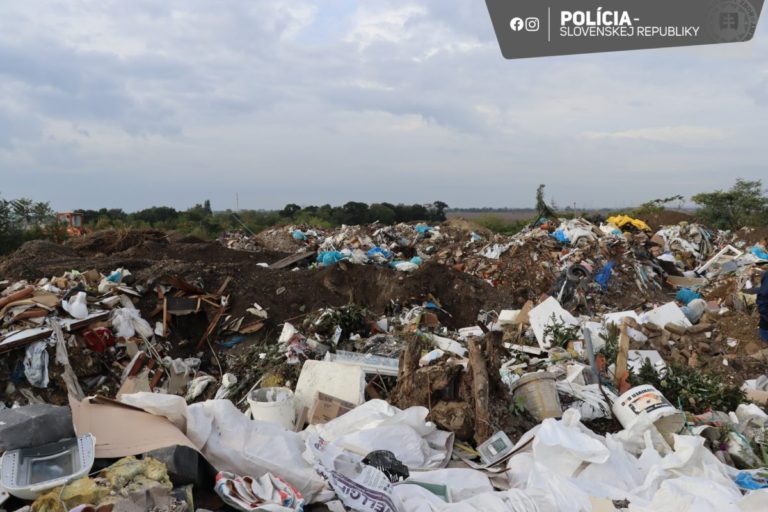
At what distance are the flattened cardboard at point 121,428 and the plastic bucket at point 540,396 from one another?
2.39 metres

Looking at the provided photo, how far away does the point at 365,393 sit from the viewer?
4484 millimetres

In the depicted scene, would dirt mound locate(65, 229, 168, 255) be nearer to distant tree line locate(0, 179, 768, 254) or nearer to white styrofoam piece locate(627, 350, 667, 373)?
distant tree line locate(0, 179, 768, 254)

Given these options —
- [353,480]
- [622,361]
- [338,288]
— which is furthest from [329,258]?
[353,480]

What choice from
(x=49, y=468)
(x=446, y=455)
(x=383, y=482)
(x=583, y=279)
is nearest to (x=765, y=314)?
(x=583, y=279)

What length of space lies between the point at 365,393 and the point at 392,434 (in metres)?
1.11

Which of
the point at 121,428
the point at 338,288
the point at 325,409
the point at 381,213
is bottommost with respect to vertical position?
the point at 325,409


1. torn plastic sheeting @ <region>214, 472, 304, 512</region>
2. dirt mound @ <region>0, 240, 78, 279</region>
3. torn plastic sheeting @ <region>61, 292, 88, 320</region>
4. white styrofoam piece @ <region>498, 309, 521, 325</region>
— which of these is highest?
dirt mound @ <region>0, 240, 78, 279</region>

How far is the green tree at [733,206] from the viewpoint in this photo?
73.3ft

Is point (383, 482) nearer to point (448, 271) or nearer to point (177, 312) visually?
point (177, 312)

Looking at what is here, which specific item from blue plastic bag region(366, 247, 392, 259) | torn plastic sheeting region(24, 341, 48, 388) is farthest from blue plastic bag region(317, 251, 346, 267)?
torn plastic sheeting region(24, 341, 48, 388)

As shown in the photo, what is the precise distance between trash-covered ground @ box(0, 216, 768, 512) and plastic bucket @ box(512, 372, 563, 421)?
13 mm

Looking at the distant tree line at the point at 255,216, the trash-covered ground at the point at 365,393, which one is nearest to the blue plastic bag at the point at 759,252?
the trash-covered ground at the point at 365,393

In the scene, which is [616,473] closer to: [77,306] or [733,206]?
[77,306]

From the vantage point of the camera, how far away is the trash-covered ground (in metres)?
2.58
